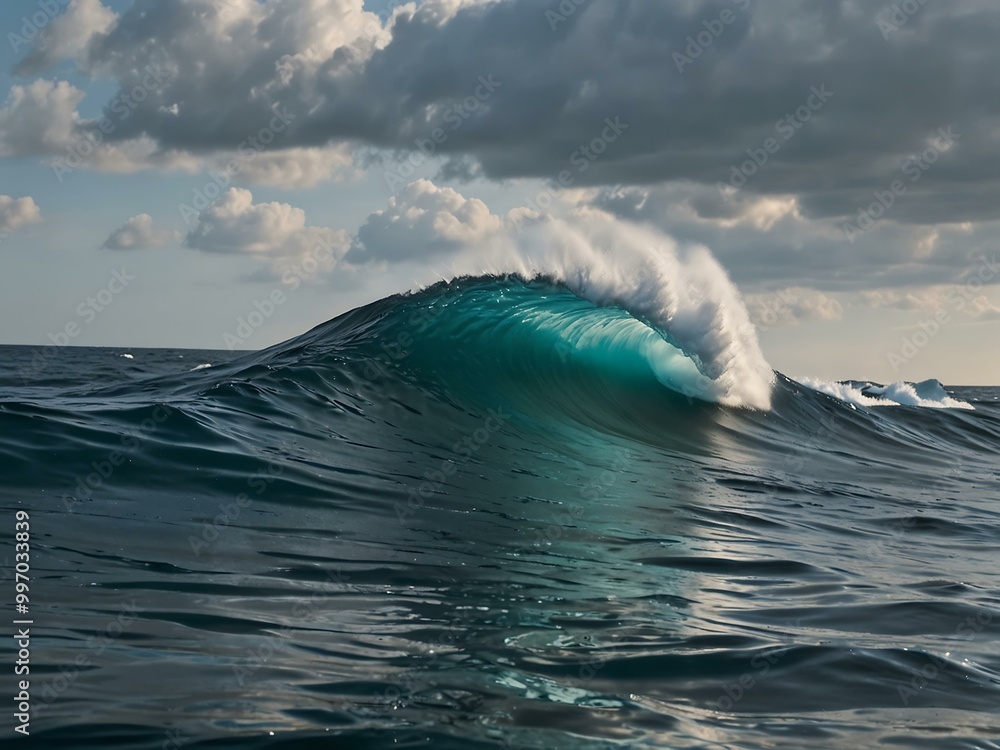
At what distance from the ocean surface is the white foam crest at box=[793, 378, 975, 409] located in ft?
27.2

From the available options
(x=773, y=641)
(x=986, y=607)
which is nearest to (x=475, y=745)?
(x=773, y=641)

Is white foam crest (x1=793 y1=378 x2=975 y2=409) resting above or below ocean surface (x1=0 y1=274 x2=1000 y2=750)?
above

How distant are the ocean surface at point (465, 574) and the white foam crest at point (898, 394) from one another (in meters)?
8.28

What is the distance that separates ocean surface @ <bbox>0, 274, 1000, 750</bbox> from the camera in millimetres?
3623

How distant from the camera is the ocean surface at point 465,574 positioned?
3623 mm

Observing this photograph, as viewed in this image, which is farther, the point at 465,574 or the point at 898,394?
the point at 898,394

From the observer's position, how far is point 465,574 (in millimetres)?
5793

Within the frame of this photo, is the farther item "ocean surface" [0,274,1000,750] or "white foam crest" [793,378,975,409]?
"white foam crest" [793,378,975,409]

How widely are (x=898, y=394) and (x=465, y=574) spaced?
75.8 ft

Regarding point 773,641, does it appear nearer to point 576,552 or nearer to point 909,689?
point 909,689

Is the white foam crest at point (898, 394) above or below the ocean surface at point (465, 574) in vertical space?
above

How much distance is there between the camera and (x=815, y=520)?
8719 millimetres

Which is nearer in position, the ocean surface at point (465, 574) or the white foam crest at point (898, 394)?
the ocean surface at point (465, 574)

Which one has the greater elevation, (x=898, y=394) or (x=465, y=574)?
(x=898, y=394)
